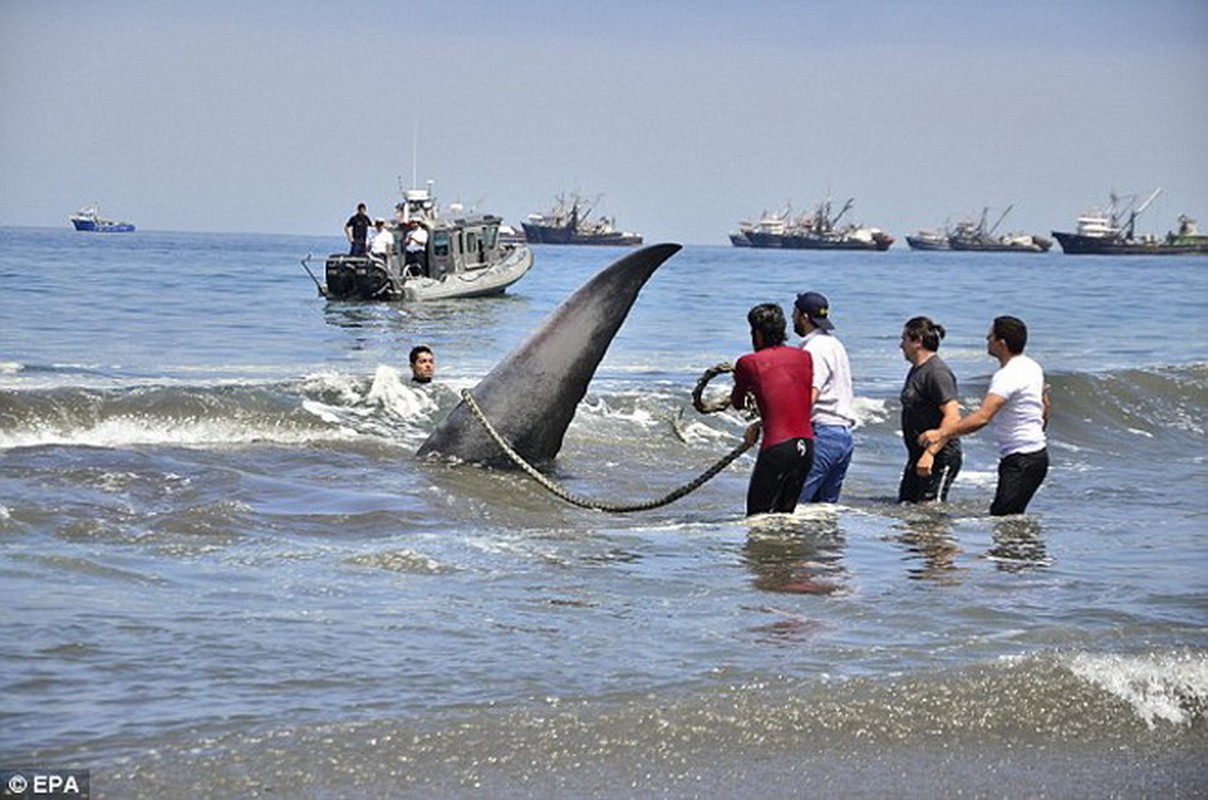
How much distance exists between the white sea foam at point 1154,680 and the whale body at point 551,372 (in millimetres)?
4852

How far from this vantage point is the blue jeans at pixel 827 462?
33.6ft

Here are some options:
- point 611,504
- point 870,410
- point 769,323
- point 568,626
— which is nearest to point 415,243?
point 870,410

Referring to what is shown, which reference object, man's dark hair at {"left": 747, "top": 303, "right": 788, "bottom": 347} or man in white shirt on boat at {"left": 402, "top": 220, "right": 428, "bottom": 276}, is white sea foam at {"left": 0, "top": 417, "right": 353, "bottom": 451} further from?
man in white shirt on boat at {"left": 402, "top": 220, "right": 428, "bottom": 276}

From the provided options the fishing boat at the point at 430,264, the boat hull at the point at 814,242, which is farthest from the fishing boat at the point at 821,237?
the fishing boat at the point at 430,264

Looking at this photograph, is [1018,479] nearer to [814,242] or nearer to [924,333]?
[924,333]

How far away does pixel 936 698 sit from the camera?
6398 millimetres

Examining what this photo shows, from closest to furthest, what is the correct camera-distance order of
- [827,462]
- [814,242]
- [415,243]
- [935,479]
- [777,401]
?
1. [777,401]
2. [827,462]
3. [935,479]
4. [415,243]
5. [814,242]

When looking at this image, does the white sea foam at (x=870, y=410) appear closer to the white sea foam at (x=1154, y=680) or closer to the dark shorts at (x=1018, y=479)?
the dark shorts at (x=1018, y=479)

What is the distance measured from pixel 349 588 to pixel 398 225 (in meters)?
36.2

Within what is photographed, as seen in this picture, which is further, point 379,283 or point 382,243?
point 382,243

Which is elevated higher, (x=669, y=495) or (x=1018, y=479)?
(x=1018, y=479)

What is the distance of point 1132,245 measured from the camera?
15738cm

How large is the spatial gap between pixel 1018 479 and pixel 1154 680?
3.56 metres

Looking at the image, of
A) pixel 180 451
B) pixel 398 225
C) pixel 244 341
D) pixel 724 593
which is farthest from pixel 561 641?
pixel 398 225
